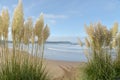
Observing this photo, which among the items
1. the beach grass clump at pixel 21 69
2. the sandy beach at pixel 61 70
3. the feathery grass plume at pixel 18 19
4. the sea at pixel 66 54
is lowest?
the sandy beach at pixel 61 70

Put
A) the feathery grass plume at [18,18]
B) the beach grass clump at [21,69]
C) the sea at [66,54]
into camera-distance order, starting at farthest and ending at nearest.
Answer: the sea at [66,54]
the beach grass clump at [21,69]
the feathery grass plume at [18,18]

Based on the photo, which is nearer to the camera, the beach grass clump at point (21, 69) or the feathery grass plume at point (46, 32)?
the beach grass clump at point (21, 69)

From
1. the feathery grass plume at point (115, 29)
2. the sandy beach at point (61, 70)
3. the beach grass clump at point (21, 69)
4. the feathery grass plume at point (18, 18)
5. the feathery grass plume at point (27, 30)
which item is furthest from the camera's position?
the sandy beach at point (61, 70)

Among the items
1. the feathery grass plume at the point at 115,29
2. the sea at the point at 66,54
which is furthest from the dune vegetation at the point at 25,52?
the sea at the point at 66,54

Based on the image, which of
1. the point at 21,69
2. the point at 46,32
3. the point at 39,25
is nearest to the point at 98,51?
the point at 46,32

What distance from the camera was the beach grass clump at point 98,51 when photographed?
569cm

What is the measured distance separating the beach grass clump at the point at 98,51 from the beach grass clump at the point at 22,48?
1.51m

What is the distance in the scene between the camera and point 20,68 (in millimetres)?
4070

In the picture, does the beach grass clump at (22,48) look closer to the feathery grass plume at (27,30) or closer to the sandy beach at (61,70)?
the feathery grass plume at (27,30)

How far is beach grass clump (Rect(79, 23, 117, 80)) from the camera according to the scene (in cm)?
569

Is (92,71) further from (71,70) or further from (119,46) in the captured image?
(71,70)

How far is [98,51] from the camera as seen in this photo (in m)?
6.08

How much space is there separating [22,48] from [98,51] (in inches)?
92.0

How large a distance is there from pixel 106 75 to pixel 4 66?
228 centimetres
